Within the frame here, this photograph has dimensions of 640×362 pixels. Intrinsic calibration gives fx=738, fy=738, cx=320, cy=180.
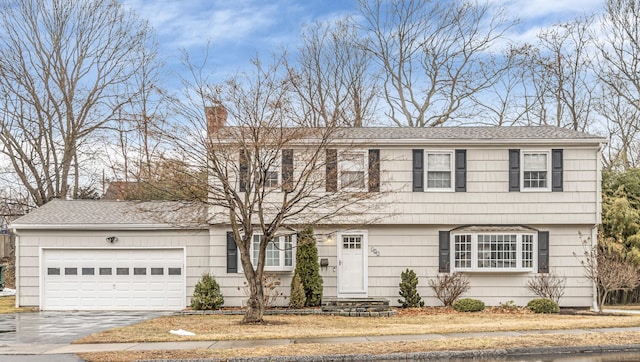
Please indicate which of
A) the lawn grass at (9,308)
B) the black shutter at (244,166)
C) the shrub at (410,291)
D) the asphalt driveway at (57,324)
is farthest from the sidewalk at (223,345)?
the lawn grass at (9,308)

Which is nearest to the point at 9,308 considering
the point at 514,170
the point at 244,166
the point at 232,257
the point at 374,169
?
the point at 232,257

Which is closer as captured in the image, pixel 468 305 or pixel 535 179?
pixel 468 305

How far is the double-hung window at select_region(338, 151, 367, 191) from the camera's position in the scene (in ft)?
76.2

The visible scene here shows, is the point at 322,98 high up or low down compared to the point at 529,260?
up

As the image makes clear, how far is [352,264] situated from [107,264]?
A: 847 centimetres

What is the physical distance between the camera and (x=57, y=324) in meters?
20.1

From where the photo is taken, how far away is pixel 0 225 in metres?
49.7

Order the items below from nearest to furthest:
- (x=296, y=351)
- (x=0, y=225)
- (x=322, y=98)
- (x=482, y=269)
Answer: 1. (x=296, y=351)
2. (x=482, y=269)
3. (x=322, y=98)
4. (x=0, y=225)

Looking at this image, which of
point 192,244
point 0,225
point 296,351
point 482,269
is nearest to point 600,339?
point 296,351

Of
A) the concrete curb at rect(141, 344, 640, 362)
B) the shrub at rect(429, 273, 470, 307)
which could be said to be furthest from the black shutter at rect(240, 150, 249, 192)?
the concrete curb at rect(141, 344, 640, 362)

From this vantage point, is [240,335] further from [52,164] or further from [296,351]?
[52,164]

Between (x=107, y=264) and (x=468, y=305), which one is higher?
(x=107, y=264)

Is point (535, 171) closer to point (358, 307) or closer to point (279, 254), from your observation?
point (358, 307)

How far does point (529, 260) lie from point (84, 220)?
15201 mm
